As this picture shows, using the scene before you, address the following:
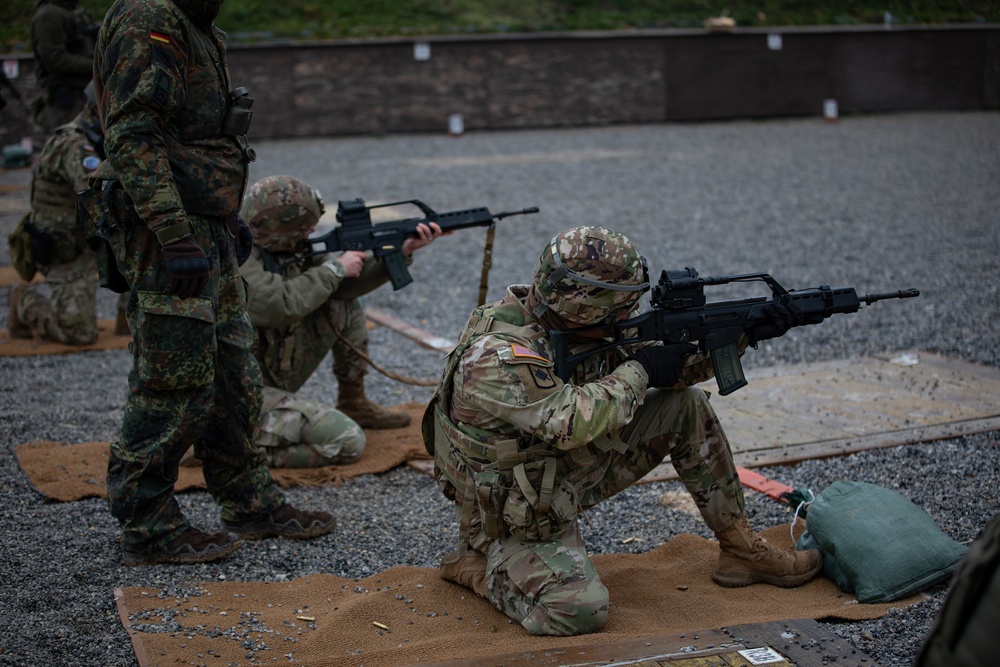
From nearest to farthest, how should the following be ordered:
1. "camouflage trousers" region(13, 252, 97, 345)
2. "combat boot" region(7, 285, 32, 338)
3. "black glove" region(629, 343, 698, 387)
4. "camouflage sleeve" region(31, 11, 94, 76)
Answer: "black glove" region(629, 343, 698, 387)
"camouflage trousers" region(13, 252, 97, 345)
"combat boot" region(7, 285, 32, 338)
"camouflage sleeve" region(31, 11, 94, 76)

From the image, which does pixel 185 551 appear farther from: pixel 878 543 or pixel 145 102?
pixel 878 543

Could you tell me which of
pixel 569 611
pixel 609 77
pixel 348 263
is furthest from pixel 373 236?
pixel 609 77

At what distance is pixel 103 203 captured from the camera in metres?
3.72

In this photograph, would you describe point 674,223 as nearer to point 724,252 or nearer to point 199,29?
point 724,252

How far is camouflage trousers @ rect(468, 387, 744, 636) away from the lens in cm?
346

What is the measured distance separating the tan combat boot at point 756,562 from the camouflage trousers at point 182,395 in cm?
187

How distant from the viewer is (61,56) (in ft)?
29.9

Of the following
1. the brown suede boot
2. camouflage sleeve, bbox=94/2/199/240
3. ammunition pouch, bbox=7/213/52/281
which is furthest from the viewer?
ammunition pouch, bbox=7/213/52/281

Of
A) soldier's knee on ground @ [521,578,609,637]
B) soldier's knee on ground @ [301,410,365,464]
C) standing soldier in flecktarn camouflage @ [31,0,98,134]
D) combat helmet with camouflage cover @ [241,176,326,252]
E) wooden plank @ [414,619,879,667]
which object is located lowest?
wooden plank @ [414,619,879,667]

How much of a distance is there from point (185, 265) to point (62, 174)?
13.4ft

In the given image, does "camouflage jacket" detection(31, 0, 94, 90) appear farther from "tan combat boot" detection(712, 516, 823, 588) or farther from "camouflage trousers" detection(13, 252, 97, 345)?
"tan combat boot" detection(712, 516, 823, 588)

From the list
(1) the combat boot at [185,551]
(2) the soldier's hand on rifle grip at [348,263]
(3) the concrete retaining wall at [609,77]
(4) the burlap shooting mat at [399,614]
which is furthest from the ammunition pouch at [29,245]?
(3) the concrete retaining wall at [609,77]

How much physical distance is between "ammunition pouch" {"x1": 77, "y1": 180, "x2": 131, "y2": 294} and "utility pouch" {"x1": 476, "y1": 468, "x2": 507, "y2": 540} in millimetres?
1493

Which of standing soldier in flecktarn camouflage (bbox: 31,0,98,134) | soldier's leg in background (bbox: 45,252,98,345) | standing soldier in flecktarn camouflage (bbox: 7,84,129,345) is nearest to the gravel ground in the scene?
soldier's leg in background (bbox: 45,252,98,345)
